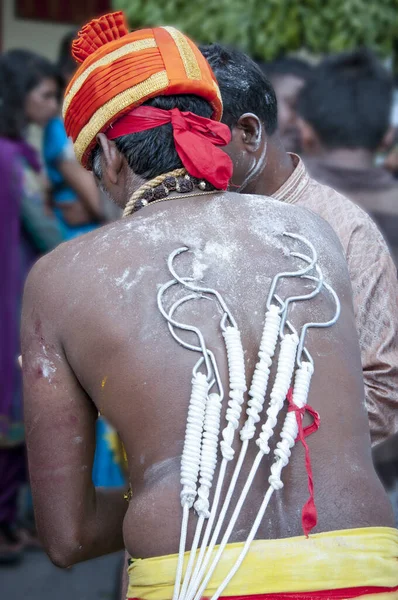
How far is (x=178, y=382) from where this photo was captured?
6.39ft

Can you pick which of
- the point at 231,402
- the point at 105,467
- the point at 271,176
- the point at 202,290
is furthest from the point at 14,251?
the point at 231,402

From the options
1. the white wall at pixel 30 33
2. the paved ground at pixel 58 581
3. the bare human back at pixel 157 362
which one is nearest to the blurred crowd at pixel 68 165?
the paved ground at pixel 58 581

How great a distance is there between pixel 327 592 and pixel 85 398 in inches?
26.1

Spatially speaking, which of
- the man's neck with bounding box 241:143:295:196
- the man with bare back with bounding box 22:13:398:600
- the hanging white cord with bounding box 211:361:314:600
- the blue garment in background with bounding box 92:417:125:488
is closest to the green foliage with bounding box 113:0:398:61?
the blue garment in background with bounding box 92:417:125:488

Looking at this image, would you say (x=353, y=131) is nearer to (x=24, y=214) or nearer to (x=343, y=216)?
(x=343, y=216)

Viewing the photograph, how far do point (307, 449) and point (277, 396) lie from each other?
122 millimetres

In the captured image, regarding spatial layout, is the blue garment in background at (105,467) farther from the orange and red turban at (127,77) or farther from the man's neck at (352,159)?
the orange and red turban at (127,77)

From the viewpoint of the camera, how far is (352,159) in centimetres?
394

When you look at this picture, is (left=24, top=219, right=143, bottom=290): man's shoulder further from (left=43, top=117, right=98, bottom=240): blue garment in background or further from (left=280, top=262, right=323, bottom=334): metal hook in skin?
(left=43, top=117, right=98, bottom=240): blue garment in background

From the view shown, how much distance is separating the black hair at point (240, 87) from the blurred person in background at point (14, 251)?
2.15 m

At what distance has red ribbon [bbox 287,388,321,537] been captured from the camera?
1.89 metres

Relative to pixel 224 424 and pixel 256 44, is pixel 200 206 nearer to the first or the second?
pixel 224 424

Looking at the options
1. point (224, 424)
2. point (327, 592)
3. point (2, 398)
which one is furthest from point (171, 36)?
point (2, 398)

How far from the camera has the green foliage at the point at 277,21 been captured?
5.59 metres
